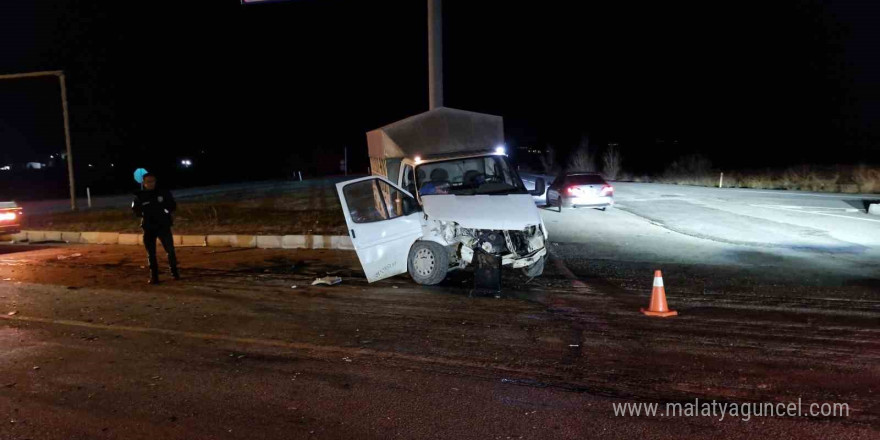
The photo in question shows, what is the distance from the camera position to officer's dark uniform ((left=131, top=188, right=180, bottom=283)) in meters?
9.67

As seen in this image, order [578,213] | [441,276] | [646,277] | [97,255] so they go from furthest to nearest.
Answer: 1. [578,213]
2. [97,255]
3. [646,277]
4. [441,276]

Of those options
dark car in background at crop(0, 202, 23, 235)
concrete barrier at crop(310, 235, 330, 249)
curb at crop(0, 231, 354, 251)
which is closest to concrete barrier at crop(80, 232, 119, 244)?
curb at crop(0, 231, 354, 251)

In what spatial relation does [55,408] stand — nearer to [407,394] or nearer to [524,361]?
[407,394]

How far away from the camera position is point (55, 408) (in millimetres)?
4848

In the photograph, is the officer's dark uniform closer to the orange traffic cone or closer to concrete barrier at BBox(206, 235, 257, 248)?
concrete barrier at BBox(206, 235, 257, 248)

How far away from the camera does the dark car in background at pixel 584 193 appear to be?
66.0 feet

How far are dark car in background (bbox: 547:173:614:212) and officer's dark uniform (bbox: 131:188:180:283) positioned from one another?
1339 cm

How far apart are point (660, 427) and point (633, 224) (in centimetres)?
1318

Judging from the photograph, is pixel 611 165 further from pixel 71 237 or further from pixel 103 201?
pixel 71 237

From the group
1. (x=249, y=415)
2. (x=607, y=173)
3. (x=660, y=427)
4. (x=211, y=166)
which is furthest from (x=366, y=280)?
(x=211, y=166)

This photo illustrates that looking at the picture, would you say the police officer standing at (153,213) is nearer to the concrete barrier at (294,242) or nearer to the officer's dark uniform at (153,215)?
the officer's dark uniform at (153,215)

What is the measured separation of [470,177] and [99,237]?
426 inches

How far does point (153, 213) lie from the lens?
32.0 ft

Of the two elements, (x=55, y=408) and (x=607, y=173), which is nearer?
(x=55, y=408)
